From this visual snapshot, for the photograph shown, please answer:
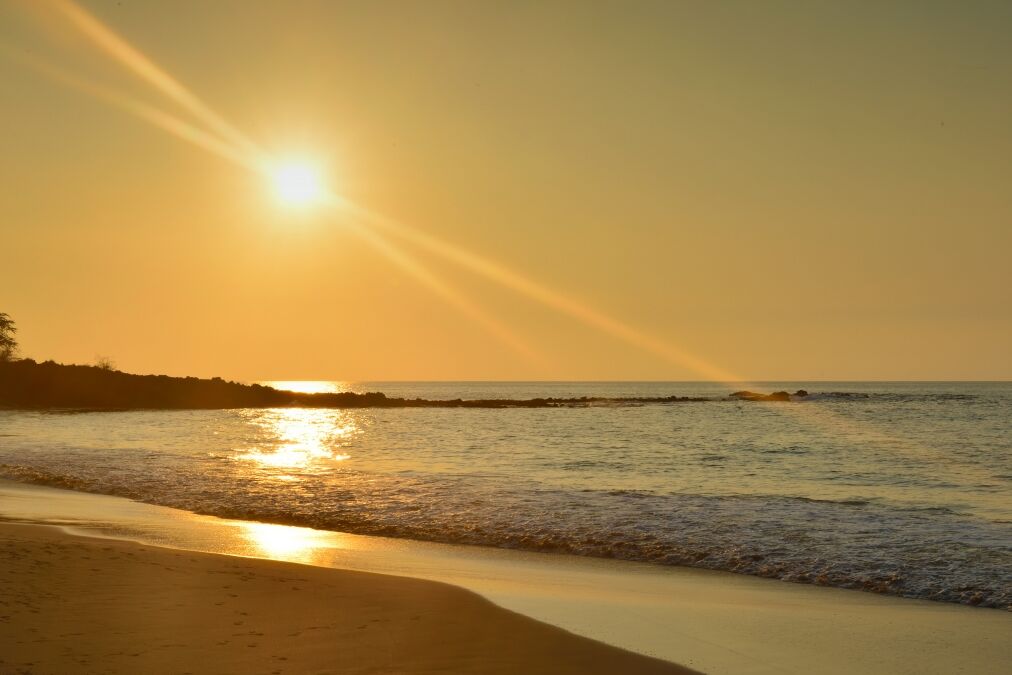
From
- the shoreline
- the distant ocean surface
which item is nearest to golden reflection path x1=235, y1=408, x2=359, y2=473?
the distant ocean surface

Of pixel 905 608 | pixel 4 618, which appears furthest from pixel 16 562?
pixel 905 608

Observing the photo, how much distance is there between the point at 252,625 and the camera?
8.81 metres

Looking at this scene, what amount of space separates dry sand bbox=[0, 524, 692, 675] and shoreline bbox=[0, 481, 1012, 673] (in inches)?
32.9

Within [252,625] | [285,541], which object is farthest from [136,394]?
[252,625]

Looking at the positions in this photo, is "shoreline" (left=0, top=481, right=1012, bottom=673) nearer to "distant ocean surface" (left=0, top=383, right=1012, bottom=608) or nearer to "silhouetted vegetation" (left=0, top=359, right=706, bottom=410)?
"distant ocean surface" (left=0, top=383, right=1012, bottom=608)

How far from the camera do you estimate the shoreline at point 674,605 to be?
8828 millimetres

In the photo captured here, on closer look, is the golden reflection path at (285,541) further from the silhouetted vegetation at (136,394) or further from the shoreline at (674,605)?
the silhouetted vegetation at (136,394)

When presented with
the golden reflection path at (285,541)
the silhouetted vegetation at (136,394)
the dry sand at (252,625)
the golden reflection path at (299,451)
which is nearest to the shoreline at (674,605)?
the golden reflection path at (285,541)

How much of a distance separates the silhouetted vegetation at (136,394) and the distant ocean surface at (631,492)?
44.6 m

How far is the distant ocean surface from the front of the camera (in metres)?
14.8

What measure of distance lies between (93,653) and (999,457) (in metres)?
36.7

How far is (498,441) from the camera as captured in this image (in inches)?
1731

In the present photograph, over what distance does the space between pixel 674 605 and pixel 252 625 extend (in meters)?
5.36

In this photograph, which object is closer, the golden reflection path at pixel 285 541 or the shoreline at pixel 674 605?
the shoreline at pixel 674 605
